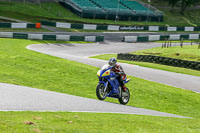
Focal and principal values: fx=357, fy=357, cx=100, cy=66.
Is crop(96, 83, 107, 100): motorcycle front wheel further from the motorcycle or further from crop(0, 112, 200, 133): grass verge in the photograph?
crop(0, 112, 200, 133): grass verge

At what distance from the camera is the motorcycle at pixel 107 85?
1534 centimetres

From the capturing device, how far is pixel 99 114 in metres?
12.8

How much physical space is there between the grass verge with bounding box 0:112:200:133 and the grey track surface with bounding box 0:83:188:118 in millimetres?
1032

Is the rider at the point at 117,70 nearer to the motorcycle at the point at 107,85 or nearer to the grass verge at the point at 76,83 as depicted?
the motorcycle at the point at 107,85

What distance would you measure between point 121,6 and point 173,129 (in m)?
65.7

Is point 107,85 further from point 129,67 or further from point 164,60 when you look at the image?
point 164,60

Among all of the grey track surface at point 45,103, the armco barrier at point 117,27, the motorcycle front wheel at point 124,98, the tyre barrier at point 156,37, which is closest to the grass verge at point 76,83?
the motorcycle front wheel at point 124,98

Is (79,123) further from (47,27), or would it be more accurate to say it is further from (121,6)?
(121,6)

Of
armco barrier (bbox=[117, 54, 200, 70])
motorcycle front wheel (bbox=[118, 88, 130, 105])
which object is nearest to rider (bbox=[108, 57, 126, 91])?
motorcycle front wheel (bbox=[118, 88, 130, 105])

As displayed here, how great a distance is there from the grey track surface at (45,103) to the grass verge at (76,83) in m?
2.32

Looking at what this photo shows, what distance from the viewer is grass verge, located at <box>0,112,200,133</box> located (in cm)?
934

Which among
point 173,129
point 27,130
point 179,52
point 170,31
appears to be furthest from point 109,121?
point 170,31

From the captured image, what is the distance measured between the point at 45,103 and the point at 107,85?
3.37 metres

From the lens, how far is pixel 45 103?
44.2 feet
